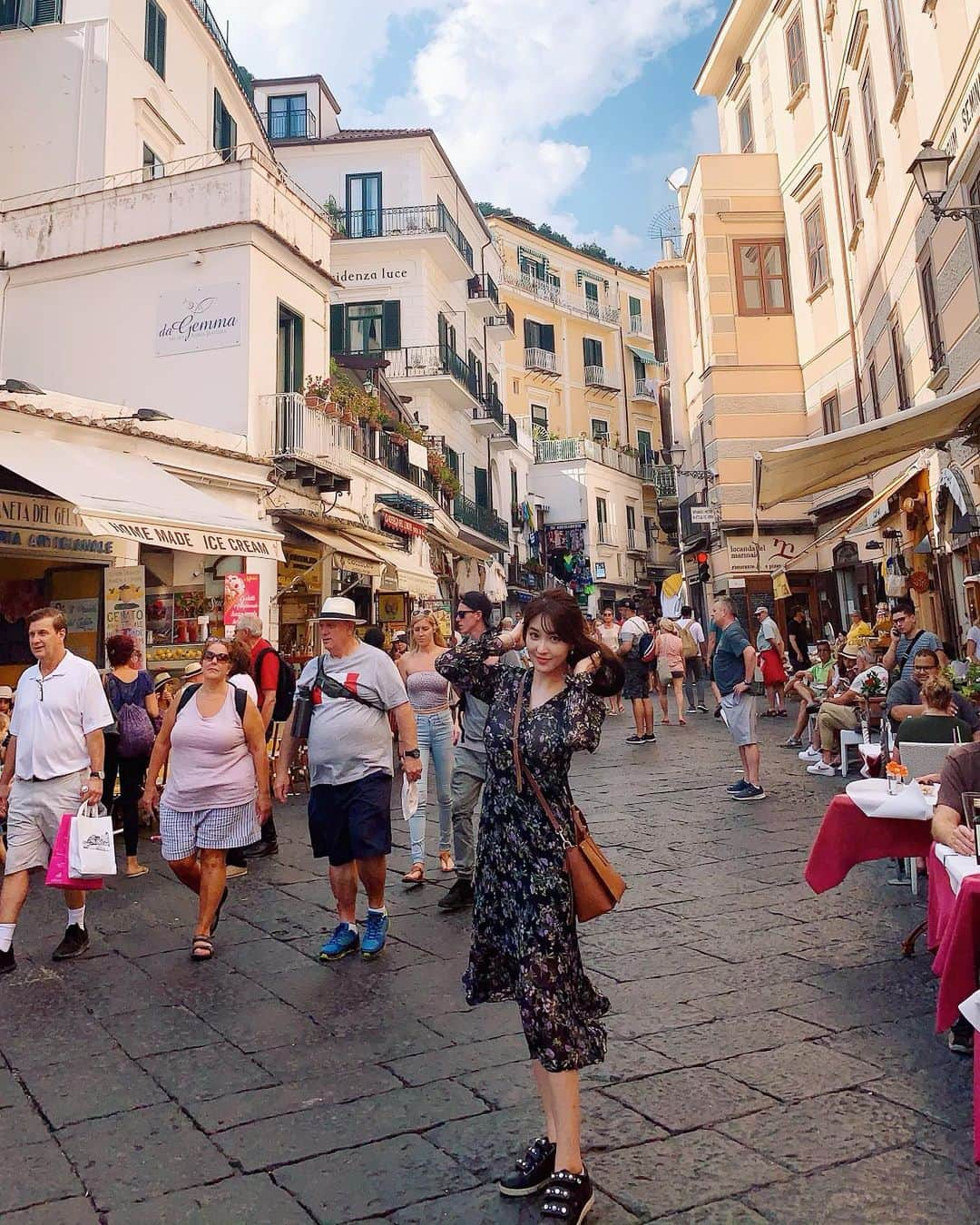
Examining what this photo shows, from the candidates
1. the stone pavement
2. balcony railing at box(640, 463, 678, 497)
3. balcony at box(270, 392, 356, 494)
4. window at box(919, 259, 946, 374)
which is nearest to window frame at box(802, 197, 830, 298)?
window at box(919, 259, 946, 374)

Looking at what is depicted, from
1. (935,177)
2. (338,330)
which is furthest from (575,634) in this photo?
(338,330)

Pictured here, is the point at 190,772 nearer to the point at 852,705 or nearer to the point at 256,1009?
the point at 256,1009

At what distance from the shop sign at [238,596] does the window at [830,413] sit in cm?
1424

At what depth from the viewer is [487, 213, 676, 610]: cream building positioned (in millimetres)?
39844

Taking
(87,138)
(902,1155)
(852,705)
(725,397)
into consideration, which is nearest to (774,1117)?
(902,1155)

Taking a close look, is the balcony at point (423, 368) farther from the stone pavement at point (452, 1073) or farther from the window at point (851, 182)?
the stone pavement at point (452, 1073)

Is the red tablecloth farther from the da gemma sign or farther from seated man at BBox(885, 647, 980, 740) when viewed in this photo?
the da gemma sign

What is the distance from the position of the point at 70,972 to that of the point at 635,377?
46.7 m

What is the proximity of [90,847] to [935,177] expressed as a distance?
9.41 meters

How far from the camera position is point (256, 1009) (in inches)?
153

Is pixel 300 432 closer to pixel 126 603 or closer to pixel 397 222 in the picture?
pixel 126 603

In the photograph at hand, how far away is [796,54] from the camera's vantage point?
67.3ft

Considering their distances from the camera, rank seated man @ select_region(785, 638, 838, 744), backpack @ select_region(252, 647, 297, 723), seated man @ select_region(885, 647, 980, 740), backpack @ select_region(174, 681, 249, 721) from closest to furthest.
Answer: backpack @ select_region(174, 681, 249, 721) < seated man @ select_region(885, 647, 980, 740) < backpack @ select_region(252, 647, 297, 723) < seated man @ select_region(785, 638, 838, 744)

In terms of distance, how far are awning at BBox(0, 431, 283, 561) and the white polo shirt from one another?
3.65m
